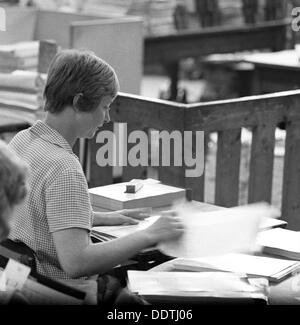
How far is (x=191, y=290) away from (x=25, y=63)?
11.5ft

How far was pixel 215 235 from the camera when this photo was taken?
232cm

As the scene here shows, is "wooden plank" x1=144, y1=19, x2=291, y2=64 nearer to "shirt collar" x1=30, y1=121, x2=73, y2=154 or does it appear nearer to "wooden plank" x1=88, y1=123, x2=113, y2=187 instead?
"wooden plank" x1=88, y1=123, x2=113, y2=187

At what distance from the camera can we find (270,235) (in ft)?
8.71

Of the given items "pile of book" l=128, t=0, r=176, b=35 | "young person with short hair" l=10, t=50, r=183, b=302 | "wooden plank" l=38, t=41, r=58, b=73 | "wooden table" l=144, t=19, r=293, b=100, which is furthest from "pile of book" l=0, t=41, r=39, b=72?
"pile of book" l=128, t=0, r=176, b=35

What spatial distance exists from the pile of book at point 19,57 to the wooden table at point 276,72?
1740mm

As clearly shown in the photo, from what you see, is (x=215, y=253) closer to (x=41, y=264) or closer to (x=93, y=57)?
(x=41, y=264)

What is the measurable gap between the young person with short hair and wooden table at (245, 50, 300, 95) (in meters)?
3.72

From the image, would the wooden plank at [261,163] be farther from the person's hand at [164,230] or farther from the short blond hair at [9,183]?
the short blond hair at [9,183]

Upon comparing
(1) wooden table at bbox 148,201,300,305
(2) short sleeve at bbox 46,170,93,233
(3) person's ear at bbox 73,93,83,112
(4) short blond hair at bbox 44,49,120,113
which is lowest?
(1) wooden table at bbox 148,201,300,305

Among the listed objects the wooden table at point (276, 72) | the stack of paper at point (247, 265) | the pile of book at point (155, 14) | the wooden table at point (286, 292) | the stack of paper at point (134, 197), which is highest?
the pile of book at point (155, 14)

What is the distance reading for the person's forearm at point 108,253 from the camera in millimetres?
2170

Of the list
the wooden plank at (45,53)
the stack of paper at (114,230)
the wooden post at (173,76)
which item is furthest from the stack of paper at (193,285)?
the wooden post at (173,76)

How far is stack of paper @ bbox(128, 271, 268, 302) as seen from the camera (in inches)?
83.0
